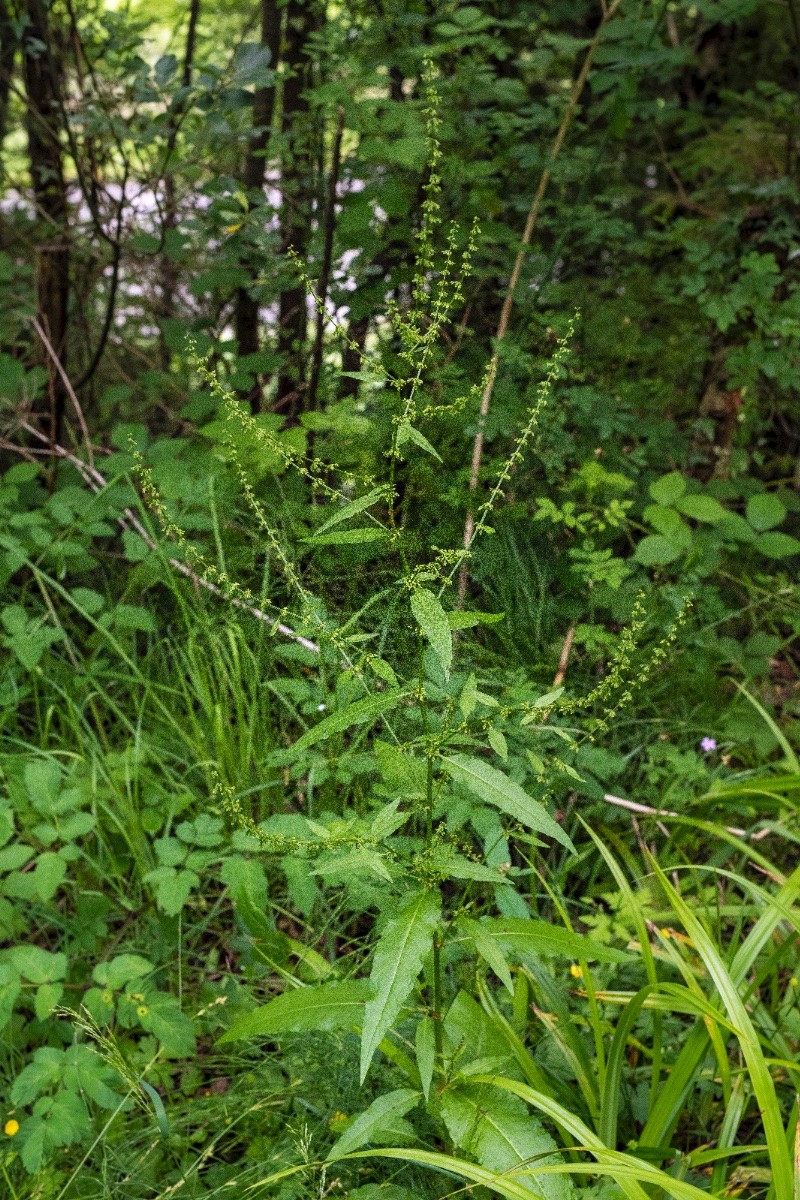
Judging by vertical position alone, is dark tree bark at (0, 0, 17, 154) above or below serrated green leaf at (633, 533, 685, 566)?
above

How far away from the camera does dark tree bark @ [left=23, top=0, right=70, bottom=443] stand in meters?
3.17

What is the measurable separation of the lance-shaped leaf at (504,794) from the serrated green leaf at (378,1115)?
0.43m

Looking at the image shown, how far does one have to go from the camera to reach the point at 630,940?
1936mm

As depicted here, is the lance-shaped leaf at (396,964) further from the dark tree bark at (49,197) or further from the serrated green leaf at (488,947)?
the dark tree bark at (49,197)

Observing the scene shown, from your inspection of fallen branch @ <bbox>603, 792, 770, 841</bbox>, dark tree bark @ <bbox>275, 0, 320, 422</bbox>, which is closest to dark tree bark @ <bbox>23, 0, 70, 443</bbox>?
dark tree bark @ <bbox>275, 0, 320, 422</bbox>

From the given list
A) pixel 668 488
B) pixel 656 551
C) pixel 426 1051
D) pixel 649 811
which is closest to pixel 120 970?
pixel 426 1051

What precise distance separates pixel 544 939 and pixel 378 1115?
320 mm

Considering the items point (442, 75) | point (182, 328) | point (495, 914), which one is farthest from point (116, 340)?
point (495, 914)

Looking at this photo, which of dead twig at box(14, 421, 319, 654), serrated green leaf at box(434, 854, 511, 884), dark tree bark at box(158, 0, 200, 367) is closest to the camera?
serrated green leaf at box(434, 854, 511, 884)

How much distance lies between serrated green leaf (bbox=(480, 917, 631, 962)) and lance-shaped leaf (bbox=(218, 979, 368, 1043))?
0.21m

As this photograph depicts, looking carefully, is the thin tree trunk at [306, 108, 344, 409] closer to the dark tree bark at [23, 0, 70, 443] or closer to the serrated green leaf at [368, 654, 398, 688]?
the dark tree bark at [23, 0, 70, 443]

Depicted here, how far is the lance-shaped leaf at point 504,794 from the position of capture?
1.19m

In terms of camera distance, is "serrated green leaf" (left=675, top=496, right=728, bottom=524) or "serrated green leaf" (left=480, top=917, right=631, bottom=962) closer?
"serrated green leaf" (left=480, top=917, right=631, bottom=962)

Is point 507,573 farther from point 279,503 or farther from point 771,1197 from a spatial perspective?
point 771,1197
